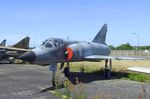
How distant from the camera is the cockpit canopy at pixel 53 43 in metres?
17.5

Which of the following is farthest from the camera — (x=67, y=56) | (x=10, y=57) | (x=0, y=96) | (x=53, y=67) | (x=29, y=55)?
(x=10, y=57)

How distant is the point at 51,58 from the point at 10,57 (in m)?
24.7

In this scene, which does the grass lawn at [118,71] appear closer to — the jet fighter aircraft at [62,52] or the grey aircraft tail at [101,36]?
the jet fighter aircraft at [62,52]

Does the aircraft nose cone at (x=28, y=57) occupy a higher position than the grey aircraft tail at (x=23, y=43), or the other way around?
the grey aircraft tail at (x=23, y=43)

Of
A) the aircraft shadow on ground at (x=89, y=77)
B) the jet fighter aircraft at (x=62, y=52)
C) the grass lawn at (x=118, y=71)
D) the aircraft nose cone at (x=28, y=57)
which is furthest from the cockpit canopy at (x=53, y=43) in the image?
the grass lawn at (x=118, y=71)

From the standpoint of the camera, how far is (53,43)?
18.0 meters

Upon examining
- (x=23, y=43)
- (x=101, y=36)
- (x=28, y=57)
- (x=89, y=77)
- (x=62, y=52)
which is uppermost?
(x=101, y=36)

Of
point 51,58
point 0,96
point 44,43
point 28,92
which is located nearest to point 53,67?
point 51,58

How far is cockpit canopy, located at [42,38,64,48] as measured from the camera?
57.6 ft

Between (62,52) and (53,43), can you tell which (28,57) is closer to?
(53,43)

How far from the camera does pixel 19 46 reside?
42.8 meters

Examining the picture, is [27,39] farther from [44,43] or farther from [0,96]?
[0,96]

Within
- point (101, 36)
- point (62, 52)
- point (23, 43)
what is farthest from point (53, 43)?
point (23, 43)

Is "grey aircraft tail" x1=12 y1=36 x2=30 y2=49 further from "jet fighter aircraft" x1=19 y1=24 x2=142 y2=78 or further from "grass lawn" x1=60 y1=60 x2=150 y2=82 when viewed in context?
"jet fighter aircraft" x1=19 y1=24 x2=142 y2=78
